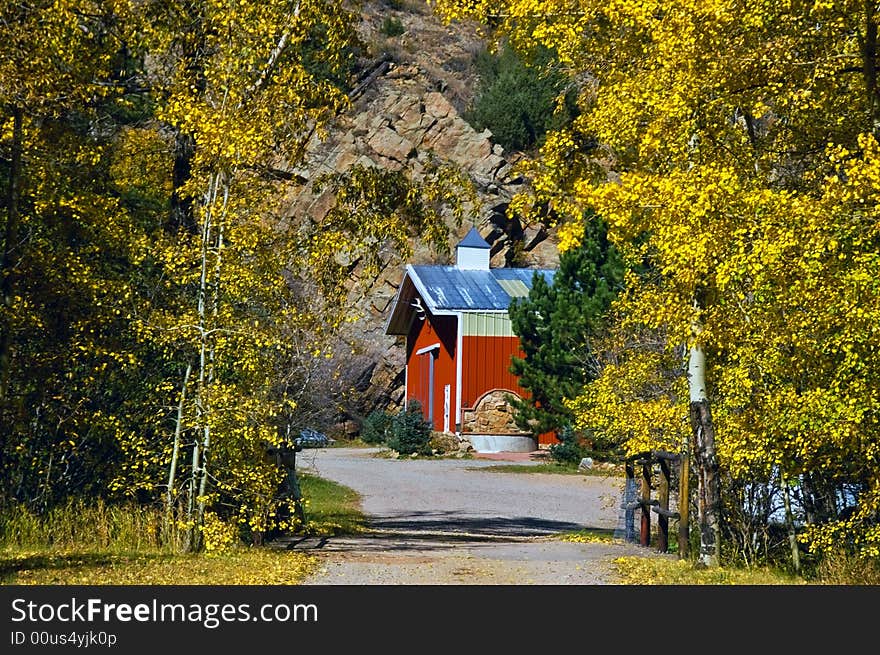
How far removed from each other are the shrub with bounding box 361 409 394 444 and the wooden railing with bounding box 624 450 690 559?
2936 cm

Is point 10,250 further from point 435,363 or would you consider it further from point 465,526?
point 435,363

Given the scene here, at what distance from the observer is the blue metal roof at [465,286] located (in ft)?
138

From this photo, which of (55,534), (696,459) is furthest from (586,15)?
(55,534)

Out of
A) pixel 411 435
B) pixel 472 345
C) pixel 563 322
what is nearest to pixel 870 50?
pixel 563 322

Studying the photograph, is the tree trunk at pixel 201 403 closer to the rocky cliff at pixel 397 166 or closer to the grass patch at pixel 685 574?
the grass patch at pixel 685 574

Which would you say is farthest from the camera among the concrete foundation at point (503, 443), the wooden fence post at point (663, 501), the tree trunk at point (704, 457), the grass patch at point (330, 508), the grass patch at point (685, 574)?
the concrete foundation at point (503, 443)

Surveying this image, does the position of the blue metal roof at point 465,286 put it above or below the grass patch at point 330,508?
above

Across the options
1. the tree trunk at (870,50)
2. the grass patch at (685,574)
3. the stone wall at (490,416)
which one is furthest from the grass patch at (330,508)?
the stone wall at (490,416)

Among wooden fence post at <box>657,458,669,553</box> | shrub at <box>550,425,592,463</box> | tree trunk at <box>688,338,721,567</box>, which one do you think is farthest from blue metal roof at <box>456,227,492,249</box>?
tree trunk at <box>688,338,721,567</box>

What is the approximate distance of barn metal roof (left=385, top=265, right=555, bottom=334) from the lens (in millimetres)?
41938

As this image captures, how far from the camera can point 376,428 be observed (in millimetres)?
45625

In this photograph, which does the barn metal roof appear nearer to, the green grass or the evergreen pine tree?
the evergreen pine tree

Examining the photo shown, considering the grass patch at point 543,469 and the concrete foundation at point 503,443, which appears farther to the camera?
the concrete foundation at point 503,443

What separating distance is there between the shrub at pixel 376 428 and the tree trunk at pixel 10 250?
3146 centimetres
